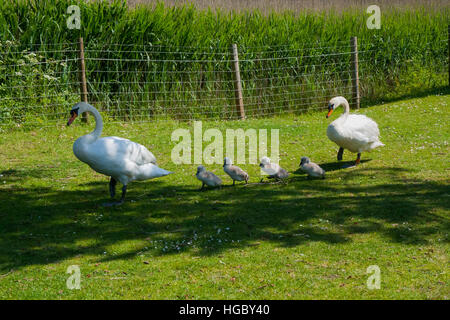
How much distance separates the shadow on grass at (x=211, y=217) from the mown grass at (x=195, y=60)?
16.7 feet

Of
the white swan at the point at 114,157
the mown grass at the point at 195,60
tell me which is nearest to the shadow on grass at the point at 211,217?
the white swan at the point at 114,157

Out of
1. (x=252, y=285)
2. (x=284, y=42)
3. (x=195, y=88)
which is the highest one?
(x=284, y=42)

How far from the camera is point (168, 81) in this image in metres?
14.5

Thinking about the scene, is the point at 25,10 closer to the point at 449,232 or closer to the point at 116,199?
the point at 116,199

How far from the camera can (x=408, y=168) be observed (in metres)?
9.44

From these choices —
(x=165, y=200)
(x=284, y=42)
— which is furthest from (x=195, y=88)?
(x=165, y=200)

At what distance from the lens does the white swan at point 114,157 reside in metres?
7.20

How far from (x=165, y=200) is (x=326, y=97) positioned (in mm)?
9683

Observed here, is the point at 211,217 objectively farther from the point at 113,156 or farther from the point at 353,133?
the point at 353,133

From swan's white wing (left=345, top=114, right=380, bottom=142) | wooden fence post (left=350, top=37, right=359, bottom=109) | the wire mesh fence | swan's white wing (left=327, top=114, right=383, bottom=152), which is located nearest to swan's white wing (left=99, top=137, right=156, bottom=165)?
swan's white wing (left=327, top=114, right=383, bottom=152)

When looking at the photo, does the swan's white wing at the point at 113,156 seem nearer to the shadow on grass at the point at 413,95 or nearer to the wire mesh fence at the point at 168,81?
the wire mesh fence at the point at 168,81

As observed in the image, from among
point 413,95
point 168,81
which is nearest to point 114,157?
point 168,81

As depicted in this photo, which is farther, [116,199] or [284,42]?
[284,42]

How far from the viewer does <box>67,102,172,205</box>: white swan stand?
7.20 m
